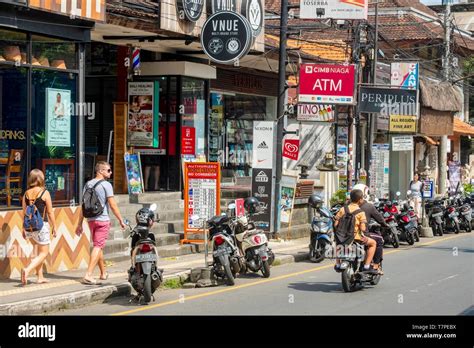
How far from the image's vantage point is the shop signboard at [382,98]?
951 inches

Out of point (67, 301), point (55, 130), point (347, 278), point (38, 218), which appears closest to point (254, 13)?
point (55, 130)

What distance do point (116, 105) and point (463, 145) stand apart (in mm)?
32537

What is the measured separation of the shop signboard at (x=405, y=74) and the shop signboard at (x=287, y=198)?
9.96 metres

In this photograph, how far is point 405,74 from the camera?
29.7 meters

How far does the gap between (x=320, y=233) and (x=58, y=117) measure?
239 inches

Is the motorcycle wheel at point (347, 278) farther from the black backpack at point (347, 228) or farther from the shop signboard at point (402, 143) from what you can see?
the shop signboard at point (402, 143)

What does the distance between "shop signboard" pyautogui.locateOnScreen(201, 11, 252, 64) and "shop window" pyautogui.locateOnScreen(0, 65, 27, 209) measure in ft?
17.7

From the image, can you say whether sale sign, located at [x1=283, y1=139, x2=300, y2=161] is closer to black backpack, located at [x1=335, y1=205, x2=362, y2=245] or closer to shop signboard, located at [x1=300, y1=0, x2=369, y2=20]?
shop signboard, located at [x1=300, y1=0, x2=369, y2=20]

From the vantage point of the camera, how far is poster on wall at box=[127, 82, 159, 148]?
2102cm

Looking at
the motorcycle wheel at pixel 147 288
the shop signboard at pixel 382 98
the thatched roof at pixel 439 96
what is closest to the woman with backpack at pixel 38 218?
the motorcycle wheel at pixel 147 288

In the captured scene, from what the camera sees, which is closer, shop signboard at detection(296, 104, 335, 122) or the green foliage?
the green foliage

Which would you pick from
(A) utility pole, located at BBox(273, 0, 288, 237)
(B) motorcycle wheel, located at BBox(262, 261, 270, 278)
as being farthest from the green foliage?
(A) utility pole, located at BBox(273, 0, 288, 237)

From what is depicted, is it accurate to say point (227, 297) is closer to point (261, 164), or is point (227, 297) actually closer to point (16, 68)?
point (16, 68)
